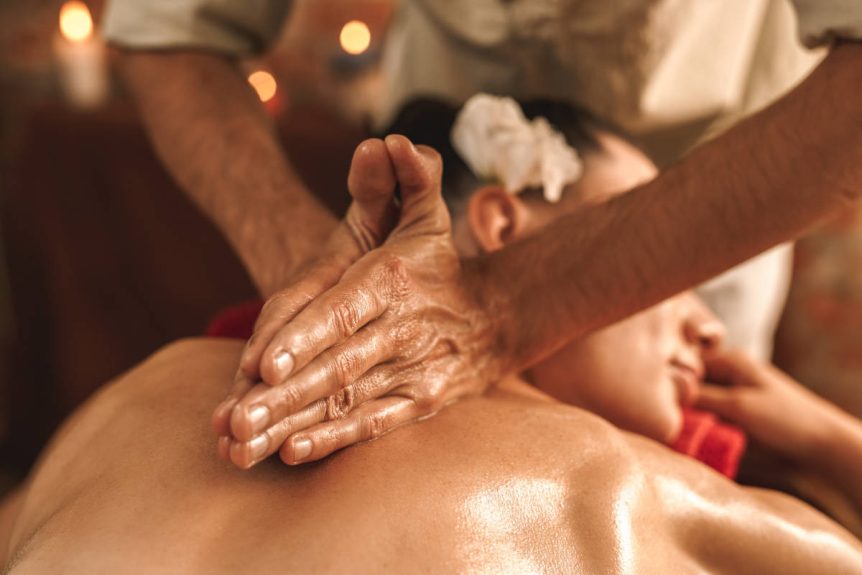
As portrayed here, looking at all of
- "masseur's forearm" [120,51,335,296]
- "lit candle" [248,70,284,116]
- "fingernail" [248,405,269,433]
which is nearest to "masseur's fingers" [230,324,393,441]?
"fingernail" [248,405,269,433]

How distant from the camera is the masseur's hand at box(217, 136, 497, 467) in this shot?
636 millimetres

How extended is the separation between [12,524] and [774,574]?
94 centimetres

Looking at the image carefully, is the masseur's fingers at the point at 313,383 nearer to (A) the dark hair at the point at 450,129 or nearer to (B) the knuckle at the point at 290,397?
(B) the knuckle at the point at 290,397

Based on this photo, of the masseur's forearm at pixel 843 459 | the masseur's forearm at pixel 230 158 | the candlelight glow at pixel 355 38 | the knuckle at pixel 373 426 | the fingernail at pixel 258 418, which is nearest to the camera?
the fingernail at pixel 258 418

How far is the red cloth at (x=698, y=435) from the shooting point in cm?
110

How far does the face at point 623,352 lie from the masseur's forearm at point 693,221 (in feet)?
0.36

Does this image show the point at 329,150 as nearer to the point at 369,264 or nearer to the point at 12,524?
the point at 12,524

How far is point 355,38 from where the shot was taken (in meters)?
2.82

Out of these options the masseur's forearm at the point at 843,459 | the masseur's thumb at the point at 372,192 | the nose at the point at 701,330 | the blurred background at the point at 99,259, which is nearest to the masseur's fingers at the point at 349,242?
the masseur's thumb at the point at 372,192

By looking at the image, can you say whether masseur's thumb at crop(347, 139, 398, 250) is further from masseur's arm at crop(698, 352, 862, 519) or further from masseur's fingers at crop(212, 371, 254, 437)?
masseur's arm at crop(698, 352, 862, 519)

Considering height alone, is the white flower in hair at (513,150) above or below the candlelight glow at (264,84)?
below

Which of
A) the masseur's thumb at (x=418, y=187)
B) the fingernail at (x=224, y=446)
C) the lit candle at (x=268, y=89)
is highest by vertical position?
the lit candle at (x=268, y=89)

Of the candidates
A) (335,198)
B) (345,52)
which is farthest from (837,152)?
(345,52)

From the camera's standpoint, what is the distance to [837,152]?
2.62ft
